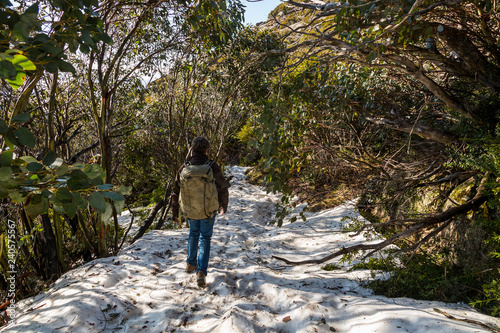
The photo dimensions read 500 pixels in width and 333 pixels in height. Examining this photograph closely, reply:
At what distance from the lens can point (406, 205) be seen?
174 inches

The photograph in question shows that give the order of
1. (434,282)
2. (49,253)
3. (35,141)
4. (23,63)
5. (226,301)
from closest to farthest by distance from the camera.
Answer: (23,63) → (35,141) → (434,282) → (226,301) → (49,253)

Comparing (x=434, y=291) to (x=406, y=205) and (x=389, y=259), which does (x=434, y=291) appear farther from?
(x=406, y=205)

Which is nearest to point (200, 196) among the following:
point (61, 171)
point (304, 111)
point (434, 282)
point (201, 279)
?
point (201, 279)

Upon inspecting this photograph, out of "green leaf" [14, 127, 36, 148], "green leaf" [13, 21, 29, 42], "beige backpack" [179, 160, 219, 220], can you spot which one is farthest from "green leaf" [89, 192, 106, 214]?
"beige backpack" [179, 160, 219, 220]

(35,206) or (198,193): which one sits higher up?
(35,206)

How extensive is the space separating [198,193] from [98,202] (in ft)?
7.22

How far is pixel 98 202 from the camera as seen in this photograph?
948mm

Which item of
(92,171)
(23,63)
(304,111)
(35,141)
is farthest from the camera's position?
(304,111)

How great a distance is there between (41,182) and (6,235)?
3226 mm

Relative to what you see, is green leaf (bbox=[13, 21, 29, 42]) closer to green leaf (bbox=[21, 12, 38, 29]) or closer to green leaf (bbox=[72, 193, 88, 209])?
green leaf (bbox=[21, 12, 38, 29])

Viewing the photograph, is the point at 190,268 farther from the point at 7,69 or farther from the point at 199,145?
the point at 7,69

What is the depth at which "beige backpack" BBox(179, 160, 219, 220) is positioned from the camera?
10.3 feet

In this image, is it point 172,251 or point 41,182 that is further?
point 172,251

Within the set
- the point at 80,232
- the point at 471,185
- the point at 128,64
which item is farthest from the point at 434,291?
the point at 128,64
